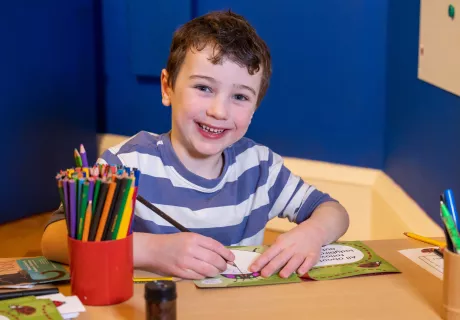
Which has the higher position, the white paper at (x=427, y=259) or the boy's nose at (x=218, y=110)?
the boy's nose at (x=218, y=110)

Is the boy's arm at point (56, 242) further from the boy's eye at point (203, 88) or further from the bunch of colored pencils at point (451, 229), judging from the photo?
the bunch of colored pencils at point (451, 229)

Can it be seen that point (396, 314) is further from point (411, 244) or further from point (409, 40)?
point (409, 40)

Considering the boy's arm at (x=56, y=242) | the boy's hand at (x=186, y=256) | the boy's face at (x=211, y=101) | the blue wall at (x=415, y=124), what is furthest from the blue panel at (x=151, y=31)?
the boy's hand at (x=186, y=256)

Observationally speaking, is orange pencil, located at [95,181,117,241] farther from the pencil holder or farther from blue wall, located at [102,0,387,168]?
blue wall, located at [102,0,387,168]

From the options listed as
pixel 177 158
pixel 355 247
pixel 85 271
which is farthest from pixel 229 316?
pixel 177 158

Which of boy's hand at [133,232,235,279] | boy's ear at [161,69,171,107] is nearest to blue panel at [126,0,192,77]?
boy's ear at [161,69,171,107]

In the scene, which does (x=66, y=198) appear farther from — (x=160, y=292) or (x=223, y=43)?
(x=223, y=43)

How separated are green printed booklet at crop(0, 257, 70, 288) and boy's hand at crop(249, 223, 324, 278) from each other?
0.99ft

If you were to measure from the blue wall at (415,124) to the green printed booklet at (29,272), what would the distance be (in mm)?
1283

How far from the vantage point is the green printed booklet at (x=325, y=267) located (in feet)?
3.56

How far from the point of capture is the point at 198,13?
10.3 feet

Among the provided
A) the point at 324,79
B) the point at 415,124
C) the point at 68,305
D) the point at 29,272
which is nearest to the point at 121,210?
the point at 68,305

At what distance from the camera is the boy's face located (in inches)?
53.1

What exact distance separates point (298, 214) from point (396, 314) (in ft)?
1.70
